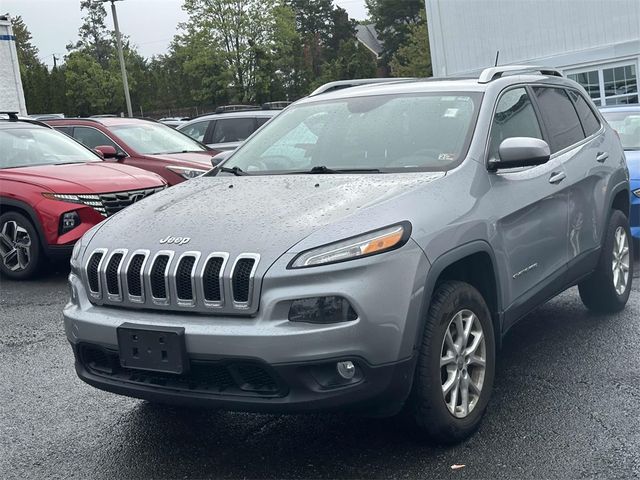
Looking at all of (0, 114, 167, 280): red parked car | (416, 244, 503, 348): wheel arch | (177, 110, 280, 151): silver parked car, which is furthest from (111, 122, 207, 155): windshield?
(416, 244, 503, 348): wheel arch

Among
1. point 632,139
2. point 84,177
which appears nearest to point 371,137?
point 84,177

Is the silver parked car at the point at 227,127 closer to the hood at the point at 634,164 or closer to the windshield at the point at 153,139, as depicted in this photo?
the windshield at the point at 153,139

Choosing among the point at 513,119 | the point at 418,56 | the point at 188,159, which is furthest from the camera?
the point at 418,56

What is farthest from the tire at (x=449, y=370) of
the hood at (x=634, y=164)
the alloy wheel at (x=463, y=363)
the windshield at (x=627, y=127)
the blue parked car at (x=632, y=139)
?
the windshield at (x=627, y=127)

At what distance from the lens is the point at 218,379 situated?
3.60m

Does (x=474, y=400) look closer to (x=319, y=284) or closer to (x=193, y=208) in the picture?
(x=319, y=284)

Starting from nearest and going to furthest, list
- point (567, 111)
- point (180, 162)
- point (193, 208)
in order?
point (193, 208) < point (567, 111) < point (180, 162)

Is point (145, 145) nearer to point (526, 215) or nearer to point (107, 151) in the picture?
point (107, 151)

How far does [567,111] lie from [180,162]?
5949mm

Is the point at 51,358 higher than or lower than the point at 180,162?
lower

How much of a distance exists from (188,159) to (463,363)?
7.45 m

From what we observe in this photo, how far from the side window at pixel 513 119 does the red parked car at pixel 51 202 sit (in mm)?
4536

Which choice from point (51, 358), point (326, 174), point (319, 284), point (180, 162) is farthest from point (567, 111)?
point (180, 162)

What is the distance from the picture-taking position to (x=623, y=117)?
950cm
